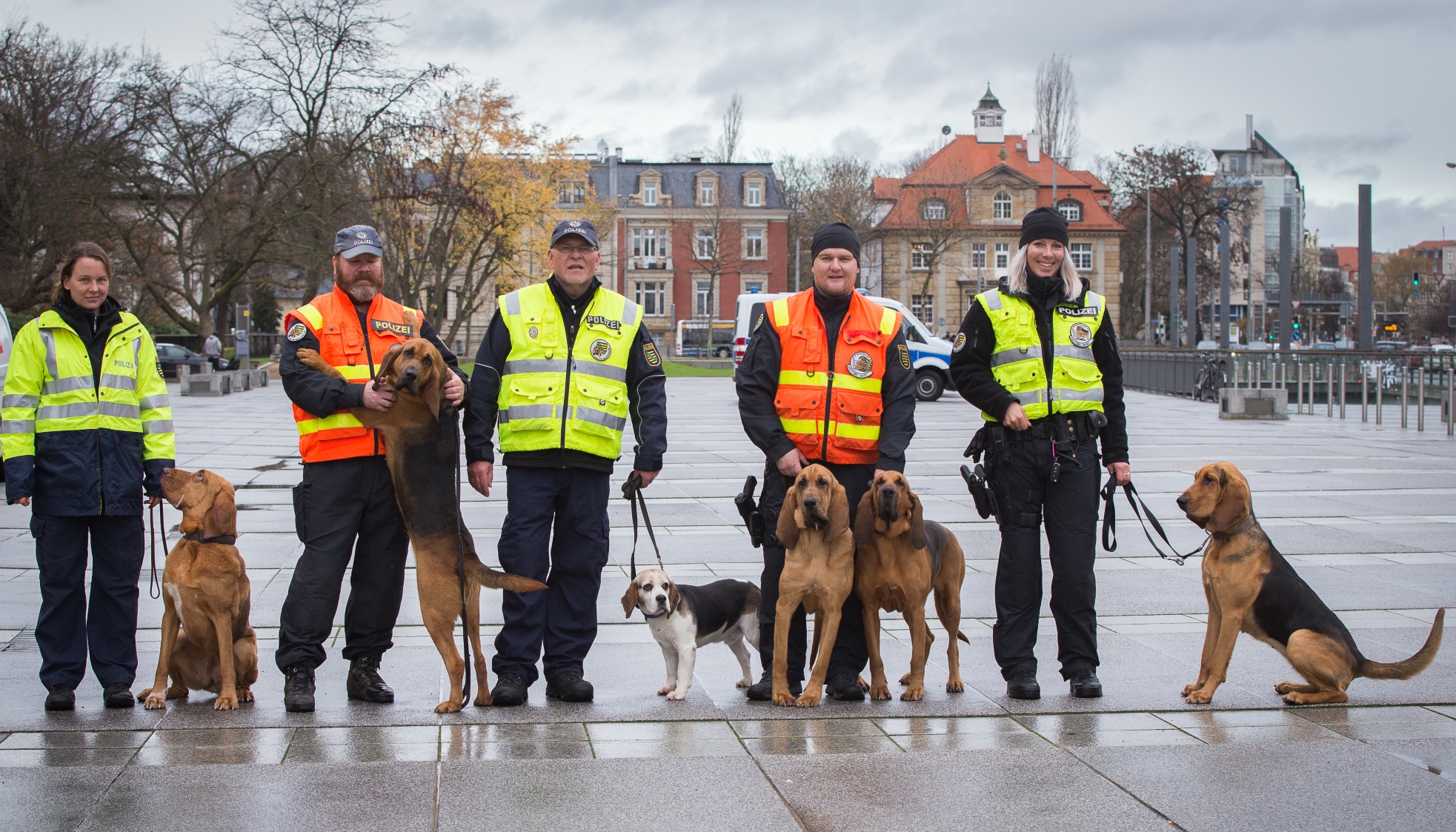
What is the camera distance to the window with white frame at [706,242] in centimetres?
7575

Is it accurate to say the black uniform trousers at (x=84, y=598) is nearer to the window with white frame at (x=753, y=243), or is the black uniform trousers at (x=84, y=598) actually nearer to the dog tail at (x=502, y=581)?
the dog tail at (x=502, y=581)

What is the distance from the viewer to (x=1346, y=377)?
93.0 feet

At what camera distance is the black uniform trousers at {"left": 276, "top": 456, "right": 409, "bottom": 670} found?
5.18 m

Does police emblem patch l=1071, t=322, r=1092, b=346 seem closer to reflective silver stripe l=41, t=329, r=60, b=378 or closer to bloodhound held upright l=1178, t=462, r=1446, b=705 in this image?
bloodhound held upright l=1178, t=462, r=1446, b=705

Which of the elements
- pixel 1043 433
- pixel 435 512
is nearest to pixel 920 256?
pixel 1043 433

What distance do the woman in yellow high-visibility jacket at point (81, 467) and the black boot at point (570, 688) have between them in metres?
1.68

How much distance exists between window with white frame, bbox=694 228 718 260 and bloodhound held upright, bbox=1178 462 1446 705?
7053cm

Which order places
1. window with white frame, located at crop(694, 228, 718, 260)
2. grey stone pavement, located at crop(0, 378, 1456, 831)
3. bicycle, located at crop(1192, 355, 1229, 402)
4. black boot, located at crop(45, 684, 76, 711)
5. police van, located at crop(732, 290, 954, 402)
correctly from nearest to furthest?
grey stone pavement, located at crop(0, 378, 1456, 831) < black boot, located at crop(45, 684, 76, 711) < police van, located at crop(732, 290, 954, 402) < bicycle, located at crop(1192, 355, 1229, 402) < window with white frame, located at crop(694, 228, 718, 260)

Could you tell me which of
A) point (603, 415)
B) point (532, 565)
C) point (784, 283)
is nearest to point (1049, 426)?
point (603, 415)

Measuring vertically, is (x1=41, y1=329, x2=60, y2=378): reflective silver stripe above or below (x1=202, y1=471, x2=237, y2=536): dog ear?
above

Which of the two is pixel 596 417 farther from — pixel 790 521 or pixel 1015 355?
pixel 1015 355

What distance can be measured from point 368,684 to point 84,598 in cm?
121

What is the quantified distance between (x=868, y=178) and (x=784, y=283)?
14.4 metres

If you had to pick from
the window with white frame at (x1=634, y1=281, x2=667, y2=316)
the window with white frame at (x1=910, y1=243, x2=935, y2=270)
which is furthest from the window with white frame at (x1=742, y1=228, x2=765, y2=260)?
the window with white frame at (x1=910, y1=243, x2=935, y2=270)
